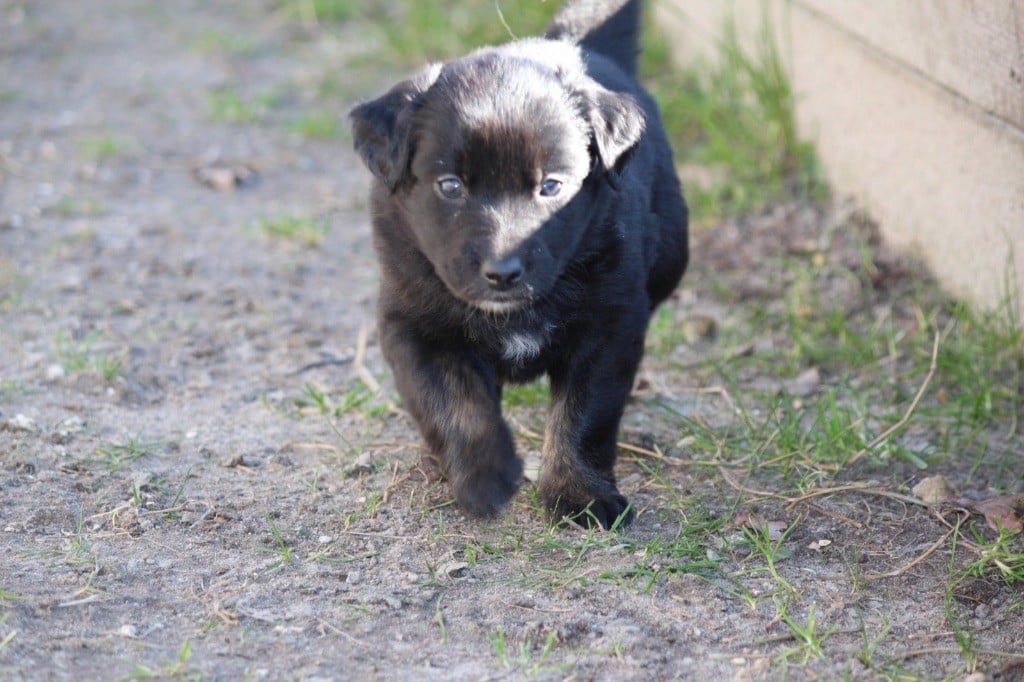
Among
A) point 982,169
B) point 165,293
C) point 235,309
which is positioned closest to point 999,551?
point 982,169

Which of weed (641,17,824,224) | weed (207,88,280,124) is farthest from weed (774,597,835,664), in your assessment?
weed (207,88,280,124)

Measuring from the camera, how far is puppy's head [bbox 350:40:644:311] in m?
2.78

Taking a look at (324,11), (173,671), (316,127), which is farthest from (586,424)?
(324,11)

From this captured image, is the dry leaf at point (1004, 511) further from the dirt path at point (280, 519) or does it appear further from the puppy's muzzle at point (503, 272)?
the puppy's muzzle at point (503, 272)

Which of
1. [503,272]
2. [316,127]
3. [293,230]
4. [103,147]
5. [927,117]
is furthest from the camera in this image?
[316,127]

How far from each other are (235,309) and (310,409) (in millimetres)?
865

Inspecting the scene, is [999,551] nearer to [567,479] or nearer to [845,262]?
[567,479]

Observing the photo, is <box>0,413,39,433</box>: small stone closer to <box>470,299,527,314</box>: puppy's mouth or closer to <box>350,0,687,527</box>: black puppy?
<box>350,0,687,527</box>: black puppy

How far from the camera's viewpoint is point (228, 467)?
3.26 metres

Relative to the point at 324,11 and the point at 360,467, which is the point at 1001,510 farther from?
the point at 324,11

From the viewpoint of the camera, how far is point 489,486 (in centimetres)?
284

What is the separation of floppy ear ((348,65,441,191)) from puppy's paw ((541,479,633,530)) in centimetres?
84

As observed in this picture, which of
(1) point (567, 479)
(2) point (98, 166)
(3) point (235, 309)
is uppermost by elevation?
(1) point (567, 479)

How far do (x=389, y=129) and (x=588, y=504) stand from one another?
1.01m
